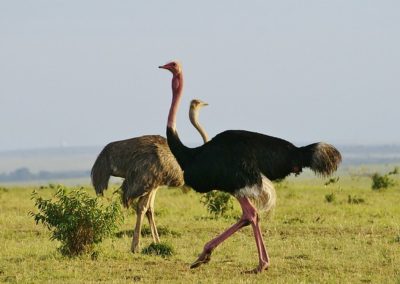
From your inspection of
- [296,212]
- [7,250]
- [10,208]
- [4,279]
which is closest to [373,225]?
[296,212]

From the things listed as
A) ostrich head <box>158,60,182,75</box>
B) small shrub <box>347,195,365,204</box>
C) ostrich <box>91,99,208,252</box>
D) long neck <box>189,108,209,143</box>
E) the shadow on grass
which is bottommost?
the shadow on grass

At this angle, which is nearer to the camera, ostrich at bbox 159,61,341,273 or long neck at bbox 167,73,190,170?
ostrich at bbox 159,61,341,273

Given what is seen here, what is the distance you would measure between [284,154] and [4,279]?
3.11 m

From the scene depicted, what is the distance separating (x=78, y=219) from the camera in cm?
1112

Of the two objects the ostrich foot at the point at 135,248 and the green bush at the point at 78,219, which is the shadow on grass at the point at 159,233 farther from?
the green bush at the point at 78,219

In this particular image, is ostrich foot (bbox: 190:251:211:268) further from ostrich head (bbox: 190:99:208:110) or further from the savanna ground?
ostrich head (bbox: 190:99:208:110)

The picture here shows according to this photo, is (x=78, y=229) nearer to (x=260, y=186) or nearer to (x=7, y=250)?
(x=7, y=250)

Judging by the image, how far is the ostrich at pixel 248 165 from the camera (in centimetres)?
990

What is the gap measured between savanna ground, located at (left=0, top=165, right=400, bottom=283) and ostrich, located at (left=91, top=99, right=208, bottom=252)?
1.91ft

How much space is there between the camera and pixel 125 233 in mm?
14016

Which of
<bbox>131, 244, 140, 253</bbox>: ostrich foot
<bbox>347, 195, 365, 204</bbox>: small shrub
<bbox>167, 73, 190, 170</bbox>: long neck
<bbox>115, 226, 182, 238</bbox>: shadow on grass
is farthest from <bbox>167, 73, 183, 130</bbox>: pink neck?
<bbox>347, 195, 365, 204</bbox>: small shrub

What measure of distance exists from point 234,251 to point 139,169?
152 cm

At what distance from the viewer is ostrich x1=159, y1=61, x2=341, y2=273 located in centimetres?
990

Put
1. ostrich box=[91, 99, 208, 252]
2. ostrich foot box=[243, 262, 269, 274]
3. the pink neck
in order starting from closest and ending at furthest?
ostrich foot box=[243, 262, 269, 274] → the pink neck → ostrich box=[91, 99, 208, 252]
